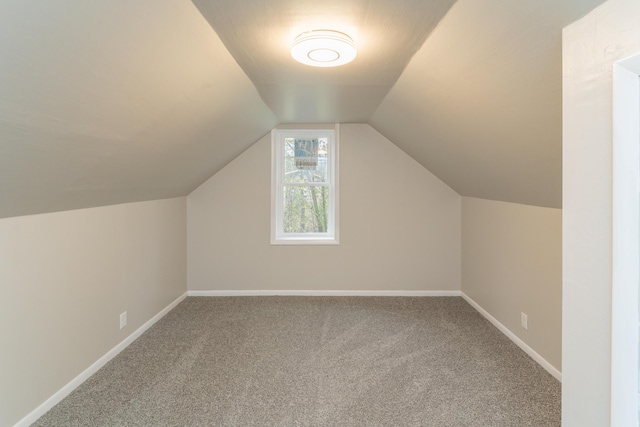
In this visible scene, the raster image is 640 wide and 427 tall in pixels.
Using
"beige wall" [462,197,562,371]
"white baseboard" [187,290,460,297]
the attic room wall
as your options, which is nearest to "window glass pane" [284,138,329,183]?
the attic room wall

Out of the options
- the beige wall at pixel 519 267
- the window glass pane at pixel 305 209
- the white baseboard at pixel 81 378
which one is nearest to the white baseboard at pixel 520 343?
the beige wall at pixel 519 267

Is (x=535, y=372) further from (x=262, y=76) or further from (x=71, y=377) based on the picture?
(x=71, y=377)

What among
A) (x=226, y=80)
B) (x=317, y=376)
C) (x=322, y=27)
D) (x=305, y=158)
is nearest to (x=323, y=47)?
(x=322, y=27)

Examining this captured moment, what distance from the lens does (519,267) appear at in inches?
117

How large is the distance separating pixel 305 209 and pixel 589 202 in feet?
11.8

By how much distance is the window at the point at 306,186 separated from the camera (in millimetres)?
4477

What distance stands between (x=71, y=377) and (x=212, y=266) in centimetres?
215

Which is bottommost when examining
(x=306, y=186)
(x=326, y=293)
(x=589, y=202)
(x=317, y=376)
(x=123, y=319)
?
(x=317, y=376)

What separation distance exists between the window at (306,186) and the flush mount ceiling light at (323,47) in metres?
2.52

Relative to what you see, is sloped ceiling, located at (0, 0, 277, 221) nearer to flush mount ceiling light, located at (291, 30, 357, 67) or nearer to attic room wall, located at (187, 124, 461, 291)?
flush mount ceiling light, located at (291, 30, 357, 67)

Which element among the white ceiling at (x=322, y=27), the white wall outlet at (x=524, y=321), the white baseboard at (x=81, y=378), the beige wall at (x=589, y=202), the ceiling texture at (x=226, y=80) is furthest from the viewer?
the white wall outlet at (x=524, y=321)

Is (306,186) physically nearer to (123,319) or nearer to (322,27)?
(123,319)

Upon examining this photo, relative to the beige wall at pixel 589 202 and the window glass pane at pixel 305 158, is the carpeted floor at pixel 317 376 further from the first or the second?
the window glass pane at pixel 305 158

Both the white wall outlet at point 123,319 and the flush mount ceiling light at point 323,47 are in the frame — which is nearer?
the flush mount ceiling light at point 323,47
